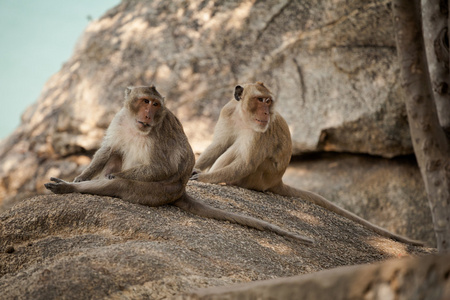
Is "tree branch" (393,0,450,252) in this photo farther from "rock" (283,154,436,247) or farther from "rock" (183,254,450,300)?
"rock" (183,254,450,300)


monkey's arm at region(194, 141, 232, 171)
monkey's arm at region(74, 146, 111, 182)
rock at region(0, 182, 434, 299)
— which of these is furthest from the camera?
monkey's arm at region(194, 141, 232, 171)

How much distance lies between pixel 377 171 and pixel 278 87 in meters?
2.33

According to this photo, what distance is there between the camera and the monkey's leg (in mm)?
5000

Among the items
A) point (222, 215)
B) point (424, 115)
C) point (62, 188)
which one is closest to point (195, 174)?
point (222, 215)

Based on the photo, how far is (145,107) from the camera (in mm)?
5051

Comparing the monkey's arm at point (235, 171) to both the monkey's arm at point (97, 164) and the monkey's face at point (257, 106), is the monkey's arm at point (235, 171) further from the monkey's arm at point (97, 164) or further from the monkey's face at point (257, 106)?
the monkey's arm at point (97, 164)

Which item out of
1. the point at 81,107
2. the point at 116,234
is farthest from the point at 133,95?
the point at 81,107

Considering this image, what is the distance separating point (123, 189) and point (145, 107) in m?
0.74

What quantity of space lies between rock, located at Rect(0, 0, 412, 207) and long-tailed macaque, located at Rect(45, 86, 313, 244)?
4.97 m

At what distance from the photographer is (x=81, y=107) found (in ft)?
38.6

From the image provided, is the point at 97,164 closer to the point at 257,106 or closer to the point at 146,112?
the point at 146,112

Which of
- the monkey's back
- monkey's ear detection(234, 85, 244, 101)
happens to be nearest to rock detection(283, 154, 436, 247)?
the monkey's back

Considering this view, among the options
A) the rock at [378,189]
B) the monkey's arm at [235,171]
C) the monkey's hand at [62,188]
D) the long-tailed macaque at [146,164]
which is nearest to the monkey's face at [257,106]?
the monkey's arm at [235,171]

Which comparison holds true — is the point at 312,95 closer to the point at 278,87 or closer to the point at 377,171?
the point at 278,87
